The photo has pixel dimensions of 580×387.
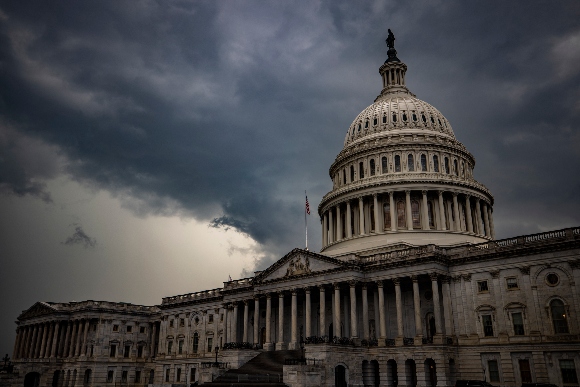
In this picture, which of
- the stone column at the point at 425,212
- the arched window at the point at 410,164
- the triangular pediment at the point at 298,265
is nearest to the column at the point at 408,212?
the stone column at the point at 425,212

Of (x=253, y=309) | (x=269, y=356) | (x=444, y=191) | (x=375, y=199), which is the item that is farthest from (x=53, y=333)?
(x=444, y=191)

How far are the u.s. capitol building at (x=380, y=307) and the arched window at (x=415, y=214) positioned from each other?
0.25 meters

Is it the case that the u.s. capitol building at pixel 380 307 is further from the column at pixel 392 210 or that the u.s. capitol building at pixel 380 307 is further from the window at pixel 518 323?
the column at pixel 392 210

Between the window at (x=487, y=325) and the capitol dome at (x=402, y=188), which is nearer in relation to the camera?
the window at (x=487, y=325)

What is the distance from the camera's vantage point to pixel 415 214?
71.3 meters

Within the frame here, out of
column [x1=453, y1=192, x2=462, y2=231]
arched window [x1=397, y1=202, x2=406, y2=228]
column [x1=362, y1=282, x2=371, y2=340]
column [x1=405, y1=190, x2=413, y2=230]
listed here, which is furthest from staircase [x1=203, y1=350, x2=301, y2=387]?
column [x1=453, y1=192, x2=462, y2=231]

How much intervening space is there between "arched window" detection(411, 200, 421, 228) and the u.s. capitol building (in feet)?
0.83

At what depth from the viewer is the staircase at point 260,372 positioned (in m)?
48.7

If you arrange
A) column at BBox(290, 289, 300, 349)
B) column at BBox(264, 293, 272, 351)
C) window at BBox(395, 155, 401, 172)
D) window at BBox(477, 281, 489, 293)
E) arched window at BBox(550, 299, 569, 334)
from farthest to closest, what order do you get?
window at BBox(395, 155, 401, 172), column at BBox(264, 293, 272, 351), column at BBox(290, 289, 300, 349), window at BBox(477, 281, 489, 293), arched window at BBox(550, 299, 569, 334)

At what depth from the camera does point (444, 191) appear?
232ft

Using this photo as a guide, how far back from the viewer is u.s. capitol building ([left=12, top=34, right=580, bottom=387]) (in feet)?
158

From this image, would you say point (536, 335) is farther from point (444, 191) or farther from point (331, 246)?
point (331, 246)

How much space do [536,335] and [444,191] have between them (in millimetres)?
26958

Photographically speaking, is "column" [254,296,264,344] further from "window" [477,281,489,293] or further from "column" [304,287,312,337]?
"window" [477,281,489,293]
